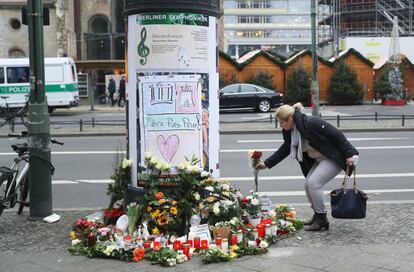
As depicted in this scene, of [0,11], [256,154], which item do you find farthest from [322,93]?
[256,154]

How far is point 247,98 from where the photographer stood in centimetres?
2986

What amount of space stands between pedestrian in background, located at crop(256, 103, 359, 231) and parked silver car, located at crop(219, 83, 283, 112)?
22715 millimetres

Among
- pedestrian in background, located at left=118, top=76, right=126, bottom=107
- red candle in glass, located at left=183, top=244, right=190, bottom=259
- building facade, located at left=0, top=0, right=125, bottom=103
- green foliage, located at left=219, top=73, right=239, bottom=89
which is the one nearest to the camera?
red candle in glass, located at left=183, top=244, right=190, bottom=259

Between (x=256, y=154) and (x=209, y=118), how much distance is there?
2.45ft

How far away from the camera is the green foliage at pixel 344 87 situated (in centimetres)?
3566

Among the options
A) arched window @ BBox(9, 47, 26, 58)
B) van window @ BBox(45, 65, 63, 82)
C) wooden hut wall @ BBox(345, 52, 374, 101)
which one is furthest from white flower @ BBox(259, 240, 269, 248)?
arched window @ BBox(9, 47, 26, 58)

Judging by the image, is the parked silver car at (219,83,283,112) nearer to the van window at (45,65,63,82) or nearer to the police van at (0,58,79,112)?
the police van at (0,58,79,112)

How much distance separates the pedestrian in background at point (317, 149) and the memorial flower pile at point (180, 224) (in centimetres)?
46

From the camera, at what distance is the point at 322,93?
37.5 m

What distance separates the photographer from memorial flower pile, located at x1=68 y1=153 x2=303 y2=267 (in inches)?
243

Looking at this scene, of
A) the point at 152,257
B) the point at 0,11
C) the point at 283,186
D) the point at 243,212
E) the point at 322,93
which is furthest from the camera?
the point at 0,11

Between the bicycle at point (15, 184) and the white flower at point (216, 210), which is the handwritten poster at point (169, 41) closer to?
the white flower at point (216, 210)

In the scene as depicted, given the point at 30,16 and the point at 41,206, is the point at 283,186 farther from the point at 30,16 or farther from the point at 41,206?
the point at 30,16

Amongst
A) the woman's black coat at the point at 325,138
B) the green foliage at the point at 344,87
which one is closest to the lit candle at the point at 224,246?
the woman's black coat at the point at 325,138
